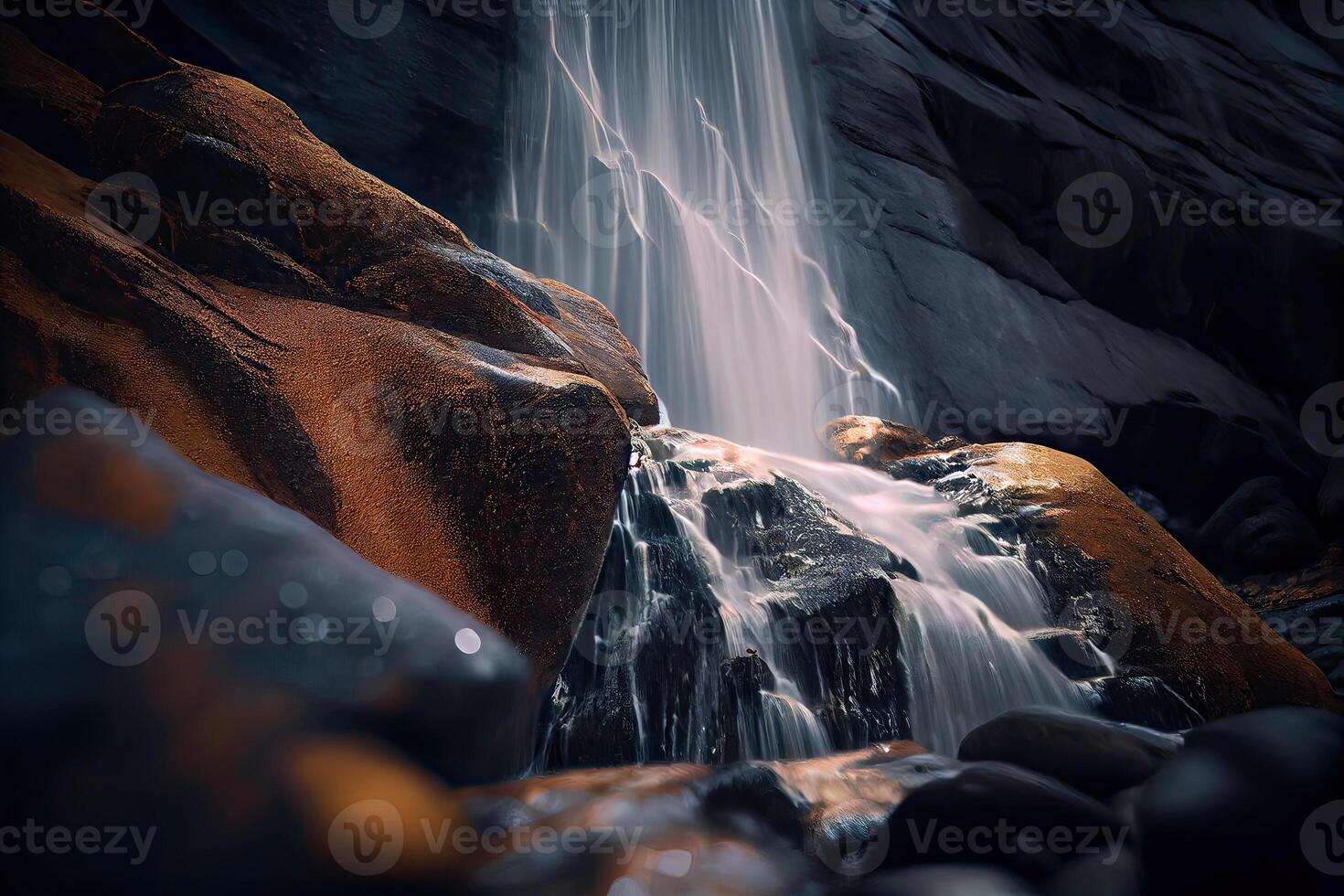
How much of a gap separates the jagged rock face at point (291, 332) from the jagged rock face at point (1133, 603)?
11.8 ft

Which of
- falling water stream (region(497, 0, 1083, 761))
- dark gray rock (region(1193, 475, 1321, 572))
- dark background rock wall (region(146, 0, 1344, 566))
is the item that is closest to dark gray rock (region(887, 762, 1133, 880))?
falling water stream (region(497, 0, 1083, 761))

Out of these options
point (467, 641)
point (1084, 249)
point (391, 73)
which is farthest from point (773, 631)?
point (1084, 249)

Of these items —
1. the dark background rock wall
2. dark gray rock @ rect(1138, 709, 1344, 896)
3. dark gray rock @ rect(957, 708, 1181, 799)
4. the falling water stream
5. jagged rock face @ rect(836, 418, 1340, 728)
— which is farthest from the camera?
the falling water stream

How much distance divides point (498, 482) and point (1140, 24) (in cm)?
1756

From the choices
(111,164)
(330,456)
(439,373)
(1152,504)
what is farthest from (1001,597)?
(1152,504)

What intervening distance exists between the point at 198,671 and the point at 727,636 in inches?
96.8

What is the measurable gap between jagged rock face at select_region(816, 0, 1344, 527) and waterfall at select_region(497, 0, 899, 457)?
66 centimetres

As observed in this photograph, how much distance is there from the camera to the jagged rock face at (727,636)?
3.46 metres

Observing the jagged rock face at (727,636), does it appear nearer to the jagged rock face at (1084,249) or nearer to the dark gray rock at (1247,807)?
the dark gray rock at (1247,807)

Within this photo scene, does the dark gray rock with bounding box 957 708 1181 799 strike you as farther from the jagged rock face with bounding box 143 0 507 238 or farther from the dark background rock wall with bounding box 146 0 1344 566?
the jagged rock face with bounding box 143 0 507 238

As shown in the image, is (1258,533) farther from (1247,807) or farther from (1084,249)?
(1247,807)

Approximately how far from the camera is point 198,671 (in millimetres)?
2010

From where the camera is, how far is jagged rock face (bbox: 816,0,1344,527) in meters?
10.8

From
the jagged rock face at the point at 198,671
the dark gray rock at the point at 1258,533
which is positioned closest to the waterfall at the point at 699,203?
the dark gray rock at the point at 1258,533
